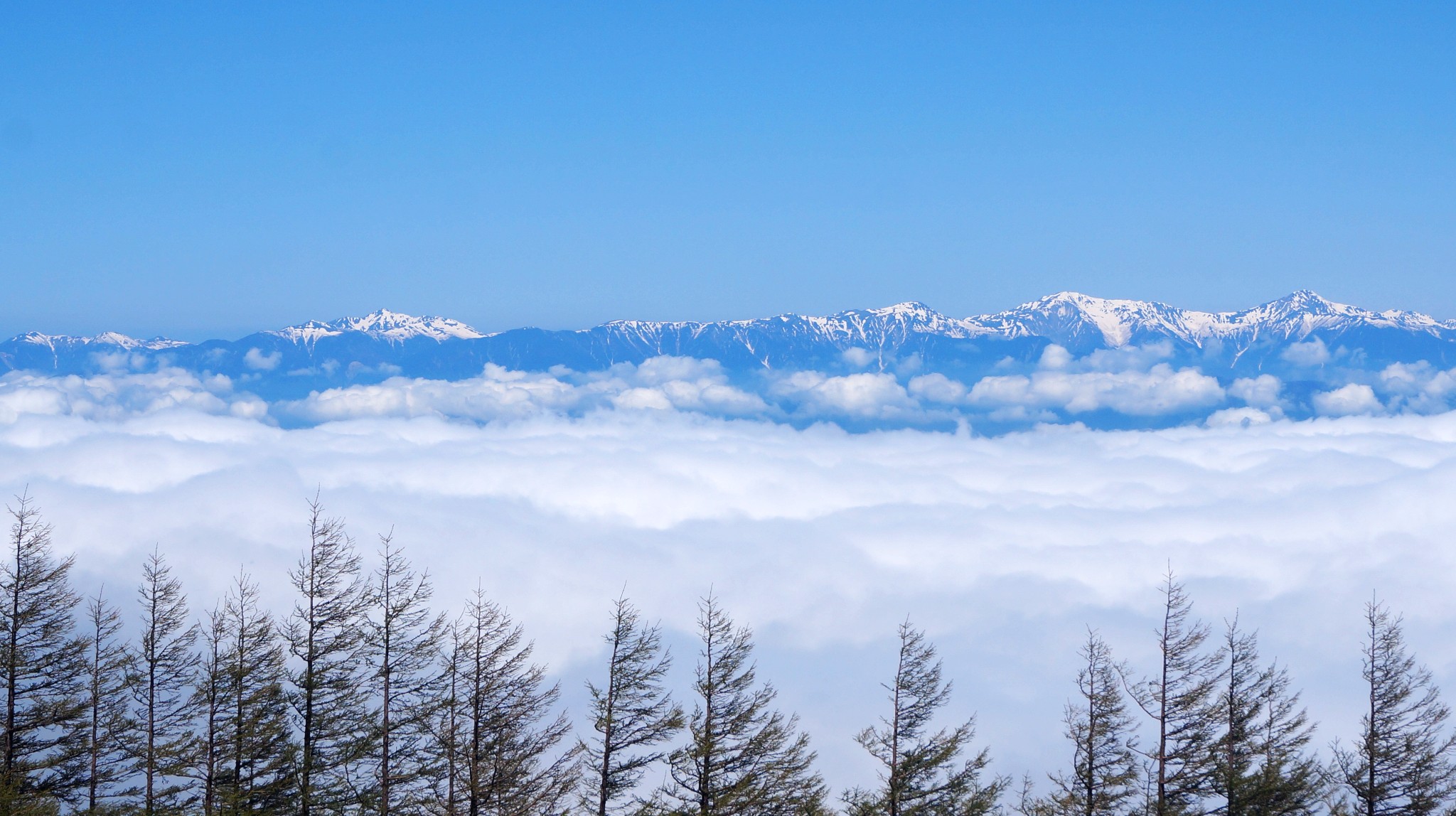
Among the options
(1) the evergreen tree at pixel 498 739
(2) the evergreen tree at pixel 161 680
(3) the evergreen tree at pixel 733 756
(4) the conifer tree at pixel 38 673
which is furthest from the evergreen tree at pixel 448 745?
(4) the conifer tree at pixel 38 673

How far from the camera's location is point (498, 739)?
27969 millimetres

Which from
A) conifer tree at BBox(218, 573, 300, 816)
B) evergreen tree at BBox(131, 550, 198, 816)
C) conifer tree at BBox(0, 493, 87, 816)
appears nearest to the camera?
conifer tree at BBox(218, 573, 300, 816)

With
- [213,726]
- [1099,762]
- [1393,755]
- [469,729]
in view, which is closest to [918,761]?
[1099,762]

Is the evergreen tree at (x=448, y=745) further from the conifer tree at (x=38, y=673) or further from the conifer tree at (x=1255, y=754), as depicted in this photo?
the conifer tree at (x=1255, y=754)

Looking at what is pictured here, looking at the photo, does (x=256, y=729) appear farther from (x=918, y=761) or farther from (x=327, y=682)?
(x=918, y=761)

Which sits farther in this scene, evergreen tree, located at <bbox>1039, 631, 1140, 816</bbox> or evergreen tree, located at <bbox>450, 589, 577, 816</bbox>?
evergreen tree, located at <bbox>1039, 631, 1140, 816</bbox>

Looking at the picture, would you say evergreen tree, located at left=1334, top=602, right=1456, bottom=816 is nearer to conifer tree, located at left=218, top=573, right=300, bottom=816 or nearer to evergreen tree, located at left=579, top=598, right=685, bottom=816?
evergreen tree, located at left=579, top=598, right=685, bottom=816

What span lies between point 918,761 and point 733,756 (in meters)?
5.37

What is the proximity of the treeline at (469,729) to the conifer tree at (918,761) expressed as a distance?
0.28ft

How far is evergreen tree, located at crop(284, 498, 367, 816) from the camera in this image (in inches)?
1053

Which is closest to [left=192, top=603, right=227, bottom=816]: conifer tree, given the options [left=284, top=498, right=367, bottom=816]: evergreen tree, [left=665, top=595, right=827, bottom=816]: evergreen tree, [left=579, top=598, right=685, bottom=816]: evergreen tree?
[left=284, top=498, right=367, bottom=816]: evergreen tree

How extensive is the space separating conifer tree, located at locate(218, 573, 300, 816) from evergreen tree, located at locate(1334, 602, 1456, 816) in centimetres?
3204

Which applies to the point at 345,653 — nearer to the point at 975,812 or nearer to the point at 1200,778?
the point at 975,812

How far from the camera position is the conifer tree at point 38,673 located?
28438mm
